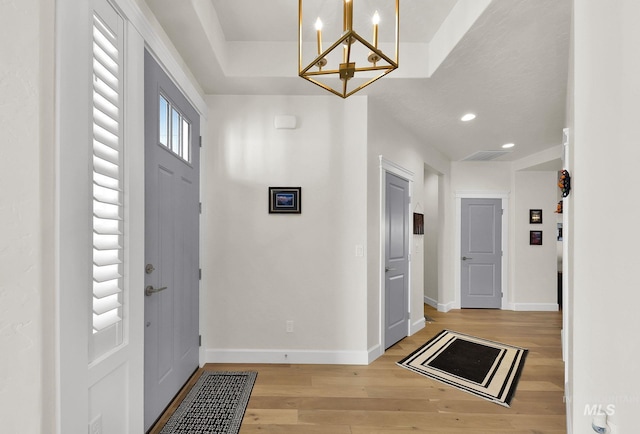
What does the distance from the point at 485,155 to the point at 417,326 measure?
10.0ft

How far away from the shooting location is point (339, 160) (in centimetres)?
296

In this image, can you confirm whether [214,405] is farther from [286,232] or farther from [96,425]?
[286,232]

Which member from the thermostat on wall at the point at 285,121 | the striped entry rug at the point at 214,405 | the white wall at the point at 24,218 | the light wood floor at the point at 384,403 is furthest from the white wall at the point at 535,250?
the white wall at the point at 24,218

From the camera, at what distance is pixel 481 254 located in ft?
17.2

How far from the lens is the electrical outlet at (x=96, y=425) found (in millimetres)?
1266

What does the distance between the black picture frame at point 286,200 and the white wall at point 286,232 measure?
0.18ft

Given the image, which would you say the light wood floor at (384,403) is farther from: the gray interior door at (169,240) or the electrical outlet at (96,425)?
the electrical outlet at (96,425)

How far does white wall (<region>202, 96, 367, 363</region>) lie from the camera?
9.56 feet

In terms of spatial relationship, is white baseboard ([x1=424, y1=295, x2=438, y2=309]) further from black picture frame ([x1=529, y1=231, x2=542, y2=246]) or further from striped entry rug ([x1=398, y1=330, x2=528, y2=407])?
black picture frame ([x1=529, y1=231, x2=542, y2=246])

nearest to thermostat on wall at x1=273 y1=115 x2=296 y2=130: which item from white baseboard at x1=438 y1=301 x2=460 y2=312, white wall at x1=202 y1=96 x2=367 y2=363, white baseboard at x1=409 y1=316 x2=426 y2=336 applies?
white wall at x1=202 y1=96 x2=367 y2=363

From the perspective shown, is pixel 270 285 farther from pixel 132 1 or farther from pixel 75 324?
pixel 132 1
